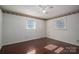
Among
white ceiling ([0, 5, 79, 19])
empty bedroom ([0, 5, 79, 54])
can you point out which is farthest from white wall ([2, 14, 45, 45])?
white ceiling ([0, 5, 79, 19])

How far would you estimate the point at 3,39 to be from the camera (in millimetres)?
1266

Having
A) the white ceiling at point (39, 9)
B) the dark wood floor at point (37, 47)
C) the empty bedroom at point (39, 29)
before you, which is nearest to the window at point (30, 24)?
the empty bedroom at point (39, 29)

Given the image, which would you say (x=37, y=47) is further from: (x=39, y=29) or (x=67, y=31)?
(x=67, y=31)

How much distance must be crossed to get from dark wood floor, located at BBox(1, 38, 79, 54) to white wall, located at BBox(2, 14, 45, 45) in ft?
0.31

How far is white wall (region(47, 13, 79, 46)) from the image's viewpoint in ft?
4.50

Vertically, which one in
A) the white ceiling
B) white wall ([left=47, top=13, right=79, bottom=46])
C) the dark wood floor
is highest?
the white ceiling

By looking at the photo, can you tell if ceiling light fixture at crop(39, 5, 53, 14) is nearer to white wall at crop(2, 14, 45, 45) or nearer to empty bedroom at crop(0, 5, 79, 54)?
empty bedroom at crop(0, 5, 79, 54)

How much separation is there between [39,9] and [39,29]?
40 cm

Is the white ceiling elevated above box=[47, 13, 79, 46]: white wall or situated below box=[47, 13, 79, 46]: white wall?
above

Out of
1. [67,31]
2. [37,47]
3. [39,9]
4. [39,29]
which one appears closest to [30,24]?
[39,29]

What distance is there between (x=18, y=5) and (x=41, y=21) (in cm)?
54

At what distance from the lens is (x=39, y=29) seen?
1.42 m
